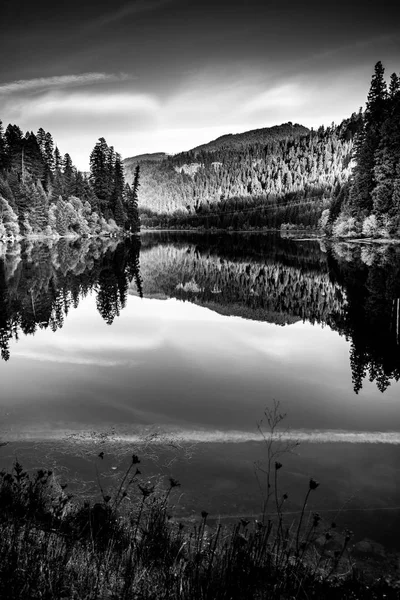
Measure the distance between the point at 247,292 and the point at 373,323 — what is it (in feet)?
36.0

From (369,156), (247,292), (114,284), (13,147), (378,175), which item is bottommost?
(247,292)

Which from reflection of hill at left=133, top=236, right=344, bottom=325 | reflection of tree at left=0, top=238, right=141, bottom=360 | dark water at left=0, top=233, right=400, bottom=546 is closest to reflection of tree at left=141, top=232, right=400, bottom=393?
reflection of hill at left=133, top=236, right=344, bottom=325

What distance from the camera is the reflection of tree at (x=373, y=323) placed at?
12970 mm

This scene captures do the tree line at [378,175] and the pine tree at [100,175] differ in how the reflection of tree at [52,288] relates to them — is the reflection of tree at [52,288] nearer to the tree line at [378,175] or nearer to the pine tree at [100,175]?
the tree line at [378,175]

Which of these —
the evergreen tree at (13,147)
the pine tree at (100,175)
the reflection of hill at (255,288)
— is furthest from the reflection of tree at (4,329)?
the pine tree at (100,175)

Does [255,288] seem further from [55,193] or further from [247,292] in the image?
[55,193]

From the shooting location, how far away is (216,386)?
472 inches

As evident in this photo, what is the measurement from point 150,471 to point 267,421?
3.29 metres

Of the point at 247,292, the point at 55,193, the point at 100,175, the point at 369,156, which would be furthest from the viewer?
the point at 100,175

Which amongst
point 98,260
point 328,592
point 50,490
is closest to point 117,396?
point 50,490

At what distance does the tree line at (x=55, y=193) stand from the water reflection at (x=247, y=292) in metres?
35.6

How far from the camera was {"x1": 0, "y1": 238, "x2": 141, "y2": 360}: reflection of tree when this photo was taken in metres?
19.0

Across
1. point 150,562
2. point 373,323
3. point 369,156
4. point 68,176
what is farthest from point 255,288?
point 68,176

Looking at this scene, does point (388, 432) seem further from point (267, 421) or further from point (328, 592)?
point (328, 592)
